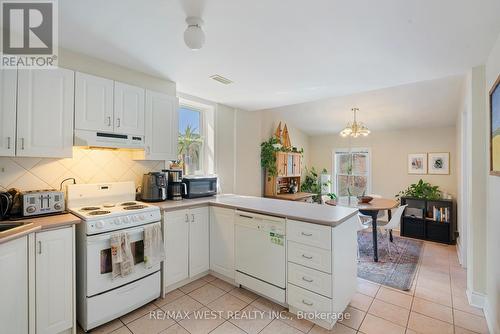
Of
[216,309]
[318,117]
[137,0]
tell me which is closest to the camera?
[137,0]

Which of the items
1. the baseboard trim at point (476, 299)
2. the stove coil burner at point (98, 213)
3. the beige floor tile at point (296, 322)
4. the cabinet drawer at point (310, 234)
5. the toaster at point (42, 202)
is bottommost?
the beige floor tile at point (296, 322)

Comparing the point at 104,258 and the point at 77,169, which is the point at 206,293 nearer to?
the point at 104,258

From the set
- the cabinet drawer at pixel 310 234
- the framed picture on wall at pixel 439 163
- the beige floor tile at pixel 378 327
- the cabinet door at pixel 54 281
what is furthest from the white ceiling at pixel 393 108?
the cabinet door at pixel 54 281

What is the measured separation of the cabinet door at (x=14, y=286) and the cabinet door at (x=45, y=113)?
78 cm

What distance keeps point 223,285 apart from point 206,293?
0.23 m

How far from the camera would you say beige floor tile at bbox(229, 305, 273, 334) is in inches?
76.4

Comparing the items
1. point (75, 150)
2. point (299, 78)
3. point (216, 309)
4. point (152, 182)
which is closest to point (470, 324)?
point (216, 309)

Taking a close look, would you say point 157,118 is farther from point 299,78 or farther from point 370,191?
point 370,191

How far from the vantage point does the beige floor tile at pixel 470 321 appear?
1.92 meters

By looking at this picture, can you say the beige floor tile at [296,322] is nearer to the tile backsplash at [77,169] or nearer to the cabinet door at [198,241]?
the cabinet door at [198,241]

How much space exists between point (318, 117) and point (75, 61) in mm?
4334

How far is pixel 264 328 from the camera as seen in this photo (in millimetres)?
1939

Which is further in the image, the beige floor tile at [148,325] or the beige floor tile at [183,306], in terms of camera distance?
the beige floor tile at [183,306]

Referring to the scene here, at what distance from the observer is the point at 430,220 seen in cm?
425
